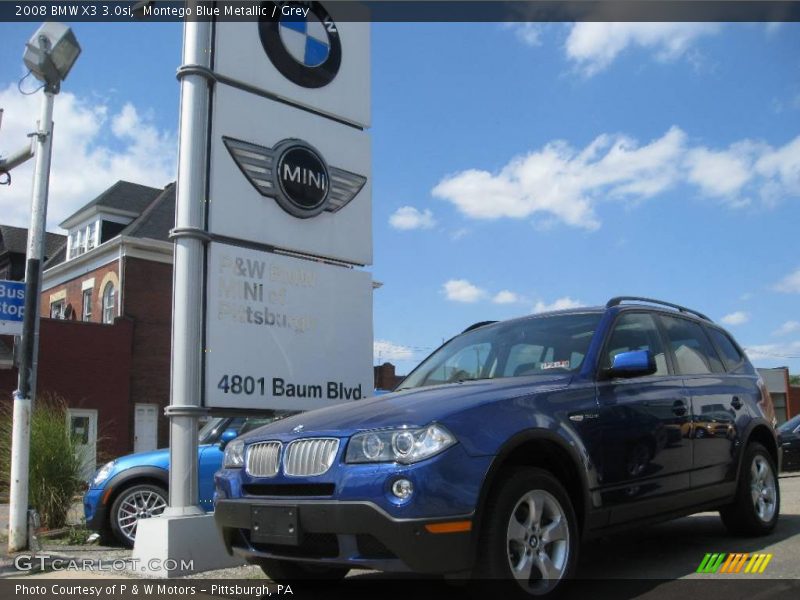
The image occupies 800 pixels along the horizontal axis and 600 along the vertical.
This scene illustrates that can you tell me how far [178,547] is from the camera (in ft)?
18.6

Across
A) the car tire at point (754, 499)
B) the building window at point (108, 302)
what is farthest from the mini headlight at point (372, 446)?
the building window at point (108, 302)

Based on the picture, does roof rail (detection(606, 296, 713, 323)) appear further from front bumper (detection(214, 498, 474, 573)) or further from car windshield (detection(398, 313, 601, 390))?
front bumper (detection(214, 498, 474, 573))

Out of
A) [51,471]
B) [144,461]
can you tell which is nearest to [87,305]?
[51,471]

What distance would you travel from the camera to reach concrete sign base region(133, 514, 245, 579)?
5621 mm

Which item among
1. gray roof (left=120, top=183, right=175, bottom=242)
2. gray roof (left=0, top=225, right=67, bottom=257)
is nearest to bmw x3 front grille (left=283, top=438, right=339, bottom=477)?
gray roof (left=120, top=183, right=175, bottom=242)

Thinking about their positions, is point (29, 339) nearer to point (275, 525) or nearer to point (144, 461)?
point (144, 461)

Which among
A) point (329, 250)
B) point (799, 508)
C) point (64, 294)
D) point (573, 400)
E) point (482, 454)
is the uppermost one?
point (64, 294)

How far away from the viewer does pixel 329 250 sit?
25.2 ft

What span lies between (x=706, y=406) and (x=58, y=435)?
6905mm

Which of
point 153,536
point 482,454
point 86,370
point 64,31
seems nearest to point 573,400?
point 482,454

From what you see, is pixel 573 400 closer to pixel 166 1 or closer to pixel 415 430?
pixel 415 430

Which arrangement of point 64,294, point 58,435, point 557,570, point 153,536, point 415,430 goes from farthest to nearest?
point 64,294 → point 58,435 → point 153,536 → point 557,570 → point 415,430

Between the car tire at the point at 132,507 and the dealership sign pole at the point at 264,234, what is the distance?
2378 millimetres

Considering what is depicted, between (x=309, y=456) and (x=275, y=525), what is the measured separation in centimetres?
40
